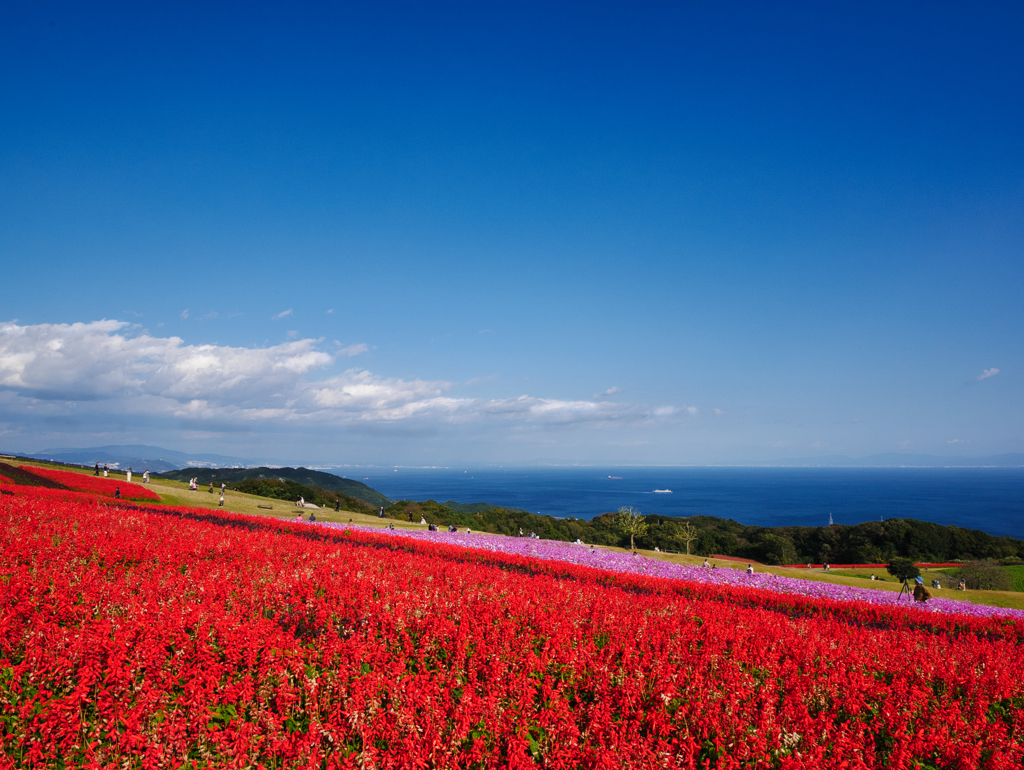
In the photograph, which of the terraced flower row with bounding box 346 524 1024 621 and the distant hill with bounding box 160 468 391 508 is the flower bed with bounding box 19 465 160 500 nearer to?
the terraced flower row with bounding box 346 524 1024 621

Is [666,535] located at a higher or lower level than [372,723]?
lower

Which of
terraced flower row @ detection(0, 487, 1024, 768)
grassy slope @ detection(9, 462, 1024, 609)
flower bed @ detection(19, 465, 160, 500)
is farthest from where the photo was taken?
flower bed @ detection(19, 465, 160, 500)

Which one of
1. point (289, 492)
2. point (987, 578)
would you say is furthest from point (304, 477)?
point (987, 578)

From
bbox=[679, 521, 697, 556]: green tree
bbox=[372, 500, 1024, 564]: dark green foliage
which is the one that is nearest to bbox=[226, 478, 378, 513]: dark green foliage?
bbox=[372, 500, 1024, 564]: dark green foliage

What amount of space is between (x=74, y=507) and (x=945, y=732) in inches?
935

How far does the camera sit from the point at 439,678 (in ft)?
20.9

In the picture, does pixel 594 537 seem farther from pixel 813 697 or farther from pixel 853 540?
pixel 813 697

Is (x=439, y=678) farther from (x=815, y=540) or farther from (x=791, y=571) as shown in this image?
(x=815, y=540)

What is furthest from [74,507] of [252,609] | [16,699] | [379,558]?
[16,699]

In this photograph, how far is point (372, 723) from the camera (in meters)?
4.88

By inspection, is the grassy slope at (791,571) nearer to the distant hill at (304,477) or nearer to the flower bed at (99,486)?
the flower bed at (99,486)

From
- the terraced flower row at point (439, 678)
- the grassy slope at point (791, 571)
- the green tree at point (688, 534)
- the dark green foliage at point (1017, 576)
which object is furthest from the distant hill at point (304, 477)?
the terraced flower row at point (439, 678)

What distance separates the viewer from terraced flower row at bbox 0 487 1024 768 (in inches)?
186

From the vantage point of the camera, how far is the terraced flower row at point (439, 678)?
4.72 meters
